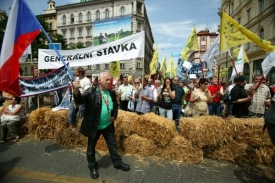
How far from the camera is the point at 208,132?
4.08 meters

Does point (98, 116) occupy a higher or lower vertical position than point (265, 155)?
higher

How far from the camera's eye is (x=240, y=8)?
31.1 m

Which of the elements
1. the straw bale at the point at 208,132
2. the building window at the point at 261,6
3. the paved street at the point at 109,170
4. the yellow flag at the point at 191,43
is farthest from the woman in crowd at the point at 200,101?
the building window at the point at 261,6

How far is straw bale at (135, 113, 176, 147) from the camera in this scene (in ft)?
14.2

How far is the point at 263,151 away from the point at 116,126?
10.9 feet

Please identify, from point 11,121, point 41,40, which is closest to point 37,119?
point 11,121

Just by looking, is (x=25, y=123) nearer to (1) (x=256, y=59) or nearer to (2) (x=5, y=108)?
(2) (x=5, y=108)

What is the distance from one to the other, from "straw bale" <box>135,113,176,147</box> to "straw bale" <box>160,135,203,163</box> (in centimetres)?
16

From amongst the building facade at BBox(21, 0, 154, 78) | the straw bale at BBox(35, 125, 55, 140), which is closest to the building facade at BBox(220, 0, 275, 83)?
the straw bale at BBox(35, 125, 55, 140)

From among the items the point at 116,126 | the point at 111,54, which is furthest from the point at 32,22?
the point at 116,126

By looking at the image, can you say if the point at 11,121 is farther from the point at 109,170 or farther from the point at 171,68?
the point at 171,68

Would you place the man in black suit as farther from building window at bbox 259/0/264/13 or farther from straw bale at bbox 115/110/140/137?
building window at bbox 259/0/264/13

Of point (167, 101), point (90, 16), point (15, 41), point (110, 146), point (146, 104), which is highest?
point (90, 16)

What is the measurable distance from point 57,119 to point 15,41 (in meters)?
2.28
